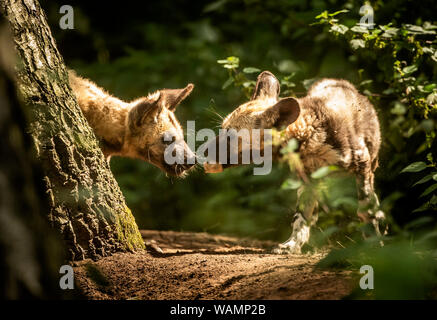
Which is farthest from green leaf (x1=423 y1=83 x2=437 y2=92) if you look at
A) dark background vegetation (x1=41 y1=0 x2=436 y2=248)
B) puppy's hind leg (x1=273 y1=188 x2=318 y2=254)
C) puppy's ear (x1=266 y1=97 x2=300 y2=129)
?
puppy's hind leg (x1=273 y1=188 x2=318 y2=254)

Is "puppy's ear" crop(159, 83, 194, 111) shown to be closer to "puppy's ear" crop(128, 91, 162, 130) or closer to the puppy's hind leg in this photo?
"puppy's ear" crop(128, 91, 162, 130)

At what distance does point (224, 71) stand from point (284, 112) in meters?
2.86

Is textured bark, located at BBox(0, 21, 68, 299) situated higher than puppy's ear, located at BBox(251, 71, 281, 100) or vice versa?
puppy's ear, located at BBox(251, 71, 281, 100)

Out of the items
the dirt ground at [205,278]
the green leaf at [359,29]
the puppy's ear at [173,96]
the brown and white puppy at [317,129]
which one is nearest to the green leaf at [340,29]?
the green leaf at [359,29]

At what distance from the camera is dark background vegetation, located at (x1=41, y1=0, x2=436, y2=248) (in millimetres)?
4918

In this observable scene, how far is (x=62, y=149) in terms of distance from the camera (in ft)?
9.61

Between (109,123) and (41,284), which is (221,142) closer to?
(109,123)

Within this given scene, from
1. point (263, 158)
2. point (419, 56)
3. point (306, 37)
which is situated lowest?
point (263, 158)

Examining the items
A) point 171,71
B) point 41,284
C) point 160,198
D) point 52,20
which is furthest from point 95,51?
point 41,284

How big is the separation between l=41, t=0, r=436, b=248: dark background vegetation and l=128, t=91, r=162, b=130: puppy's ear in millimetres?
731

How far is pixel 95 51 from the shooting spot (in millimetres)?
9164

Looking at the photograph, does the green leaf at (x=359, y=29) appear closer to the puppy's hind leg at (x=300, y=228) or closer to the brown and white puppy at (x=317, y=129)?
the brown and white puppy at (x=317, y=129)

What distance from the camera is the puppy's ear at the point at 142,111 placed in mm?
4629
